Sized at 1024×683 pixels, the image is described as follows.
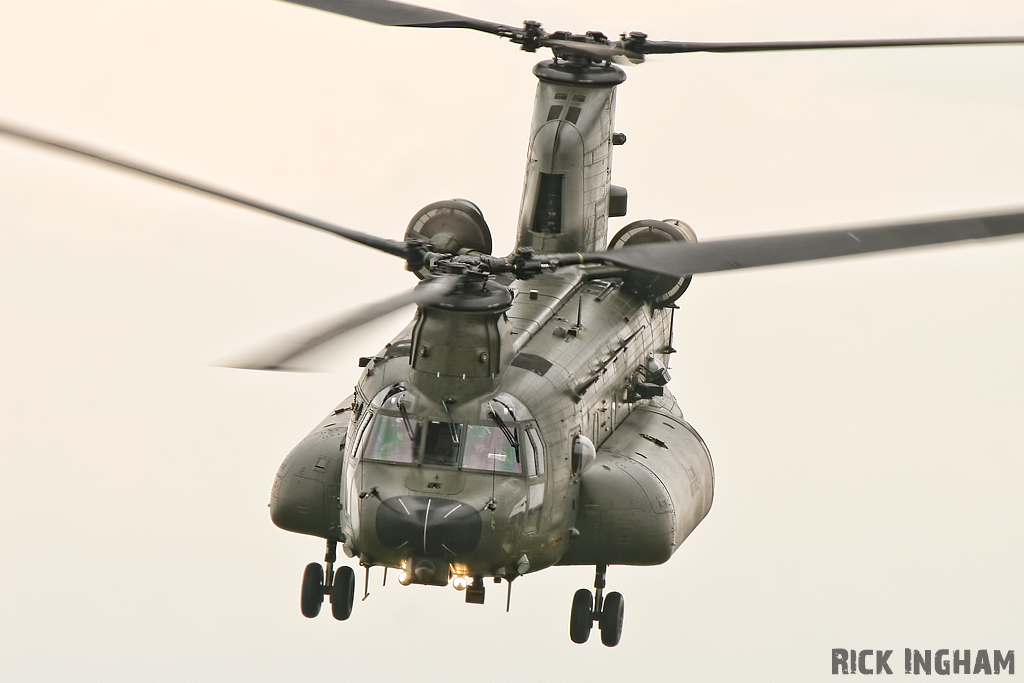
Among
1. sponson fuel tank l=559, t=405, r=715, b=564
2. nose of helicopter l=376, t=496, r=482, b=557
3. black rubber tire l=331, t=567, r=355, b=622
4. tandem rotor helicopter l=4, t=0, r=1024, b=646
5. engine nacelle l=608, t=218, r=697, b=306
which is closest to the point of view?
nose of helicopter l=376, t=496, r=482, b=557

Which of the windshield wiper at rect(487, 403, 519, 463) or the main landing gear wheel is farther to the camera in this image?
the main landing gear wheel

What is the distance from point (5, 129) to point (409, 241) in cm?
501

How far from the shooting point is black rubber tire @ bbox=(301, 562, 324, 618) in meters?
25.8

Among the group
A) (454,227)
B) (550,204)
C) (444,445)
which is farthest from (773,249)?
(454,227)

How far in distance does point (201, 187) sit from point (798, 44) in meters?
9.33

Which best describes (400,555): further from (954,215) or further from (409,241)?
(954,215)

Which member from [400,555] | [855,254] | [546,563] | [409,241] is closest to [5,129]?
[409,241]

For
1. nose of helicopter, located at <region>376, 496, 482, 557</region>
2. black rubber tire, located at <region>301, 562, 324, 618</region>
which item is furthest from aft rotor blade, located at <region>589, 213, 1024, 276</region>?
black rubber tire, located at <region>301, 562, 324, 618</region>

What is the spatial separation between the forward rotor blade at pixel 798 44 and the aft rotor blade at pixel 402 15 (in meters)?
2.01

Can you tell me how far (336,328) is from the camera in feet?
68.1

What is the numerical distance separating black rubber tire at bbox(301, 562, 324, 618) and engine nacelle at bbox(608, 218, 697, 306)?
6.21 metres

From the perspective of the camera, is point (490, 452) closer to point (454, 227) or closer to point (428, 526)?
point (428, 526)

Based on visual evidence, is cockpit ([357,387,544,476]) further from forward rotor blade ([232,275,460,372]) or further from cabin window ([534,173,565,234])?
cabin window ([534,173,565,234])

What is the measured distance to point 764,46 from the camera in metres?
27.4
